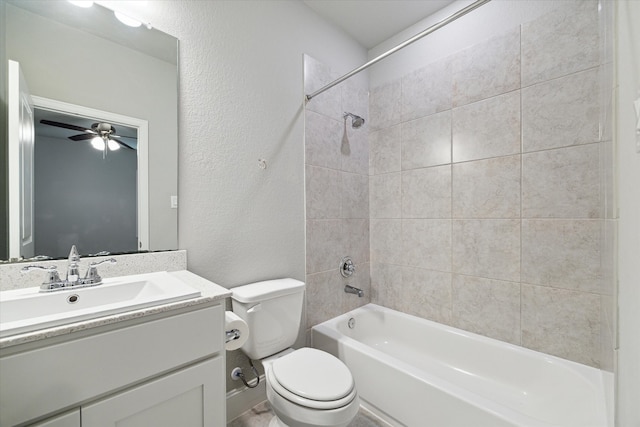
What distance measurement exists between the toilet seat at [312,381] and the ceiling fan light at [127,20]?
1.72 metres

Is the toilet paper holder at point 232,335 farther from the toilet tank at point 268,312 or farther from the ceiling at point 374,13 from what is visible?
the ceiling at point 374,13

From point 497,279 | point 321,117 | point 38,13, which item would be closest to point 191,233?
point 38,13

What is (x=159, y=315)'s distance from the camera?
0.84 meters

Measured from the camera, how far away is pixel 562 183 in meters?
1.45

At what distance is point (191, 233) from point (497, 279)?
71.2 inches

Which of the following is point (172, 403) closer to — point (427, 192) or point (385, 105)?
point (427, 192)

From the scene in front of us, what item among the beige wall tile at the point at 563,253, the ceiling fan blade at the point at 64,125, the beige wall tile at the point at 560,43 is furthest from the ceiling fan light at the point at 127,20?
the beige wall tile at the point at 563,253

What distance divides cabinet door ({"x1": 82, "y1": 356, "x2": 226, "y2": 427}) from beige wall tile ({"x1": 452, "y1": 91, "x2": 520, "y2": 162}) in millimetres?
1822

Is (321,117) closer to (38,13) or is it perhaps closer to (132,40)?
(132,40)

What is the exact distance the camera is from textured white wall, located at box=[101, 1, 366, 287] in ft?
4.52

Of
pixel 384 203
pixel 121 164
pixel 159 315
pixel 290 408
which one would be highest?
pixel 121 164

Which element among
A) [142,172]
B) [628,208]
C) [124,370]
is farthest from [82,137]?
[628,208]

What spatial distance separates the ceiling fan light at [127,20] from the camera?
3.93 ft

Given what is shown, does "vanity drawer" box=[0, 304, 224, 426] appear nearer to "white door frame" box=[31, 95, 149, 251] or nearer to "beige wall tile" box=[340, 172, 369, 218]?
"white door frame" box=[31, 95, 149, 251]
